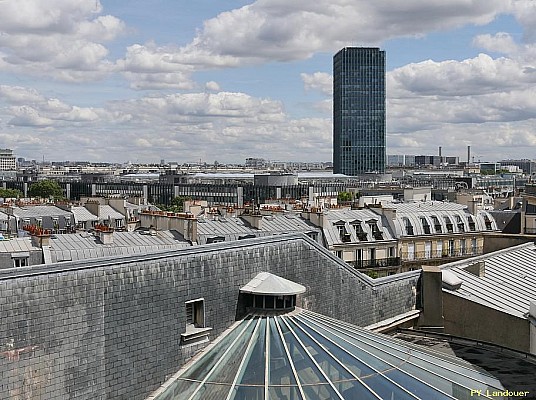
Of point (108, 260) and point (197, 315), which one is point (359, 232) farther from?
point (108, 260)

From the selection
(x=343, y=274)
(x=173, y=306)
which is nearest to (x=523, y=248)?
(x=343, y=274)

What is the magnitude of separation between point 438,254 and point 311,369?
1951 inches

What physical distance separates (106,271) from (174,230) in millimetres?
30041

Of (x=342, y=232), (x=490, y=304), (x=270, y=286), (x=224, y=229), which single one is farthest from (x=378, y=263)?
(x=270, y=286)

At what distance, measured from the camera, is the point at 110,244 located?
42.4 m

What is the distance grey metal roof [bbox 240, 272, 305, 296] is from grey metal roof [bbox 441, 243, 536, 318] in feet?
36.6

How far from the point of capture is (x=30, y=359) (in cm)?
1502

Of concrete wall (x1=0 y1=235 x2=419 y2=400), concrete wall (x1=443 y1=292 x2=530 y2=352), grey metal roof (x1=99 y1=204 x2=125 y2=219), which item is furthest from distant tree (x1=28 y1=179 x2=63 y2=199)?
concrete wall (x1=0 y1=235 x2=419 y2=400)

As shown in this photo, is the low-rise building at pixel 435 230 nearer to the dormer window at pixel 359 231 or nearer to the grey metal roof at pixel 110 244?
the dormer window at pixel 359 231

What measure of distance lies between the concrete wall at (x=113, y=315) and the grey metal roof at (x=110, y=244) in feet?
62.3

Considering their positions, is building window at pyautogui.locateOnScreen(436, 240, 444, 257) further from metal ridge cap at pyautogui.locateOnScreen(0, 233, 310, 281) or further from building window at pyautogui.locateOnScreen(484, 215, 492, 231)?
metal ridge cap at pyautogui.locateOnScreen(0, 233, 310, 281)

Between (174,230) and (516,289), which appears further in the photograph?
(174,230)

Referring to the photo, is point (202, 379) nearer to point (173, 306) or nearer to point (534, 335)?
point (173, 306)

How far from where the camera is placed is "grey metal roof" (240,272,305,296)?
20.4 m
